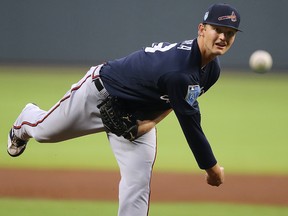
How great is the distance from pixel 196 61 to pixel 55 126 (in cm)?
125

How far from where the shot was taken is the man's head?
4094 millimetres

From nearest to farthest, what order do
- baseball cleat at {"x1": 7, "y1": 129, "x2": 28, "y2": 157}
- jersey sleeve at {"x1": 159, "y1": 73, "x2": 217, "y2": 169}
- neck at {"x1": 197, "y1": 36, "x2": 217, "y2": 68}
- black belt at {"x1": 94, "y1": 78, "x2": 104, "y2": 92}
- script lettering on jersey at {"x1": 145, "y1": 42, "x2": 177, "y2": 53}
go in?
1. jersey sleeve at {"x1": 159, "y1": 73, "x2": 217, "y2": 169}
2. neck at {"x1": 197, "y1": 36, "x2": 217, "y2": 68}
3. script lettering on jersey at {"x1": 145, "y1": 42, "x2": 177, "y2": 53}
4. black belt at {"x1": 94, "y1": 78, "x2": 104, "y2": 92}
5. baseball cleat at {"x1": 7, "y1": 129, "x2": 28, "y2": 157}

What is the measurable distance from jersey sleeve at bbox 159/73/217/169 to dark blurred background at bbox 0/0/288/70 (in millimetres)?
12195

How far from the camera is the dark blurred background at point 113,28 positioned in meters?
16.1

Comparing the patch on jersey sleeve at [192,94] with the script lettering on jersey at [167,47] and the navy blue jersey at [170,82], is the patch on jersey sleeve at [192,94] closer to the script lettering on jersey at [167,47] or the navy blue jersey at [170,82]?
the navy blue jersey at [170,82]

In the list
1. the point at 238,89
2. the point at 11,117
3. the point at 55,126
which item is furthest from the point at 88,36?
the point at 55,126

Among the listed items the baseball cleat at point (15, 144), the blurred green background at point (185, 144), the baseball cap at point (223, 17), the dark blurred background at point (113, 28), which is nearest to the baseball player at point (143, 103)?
the baseball cap at point (223, 17)

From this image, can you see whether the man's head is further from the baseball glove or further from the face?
the baseball glove

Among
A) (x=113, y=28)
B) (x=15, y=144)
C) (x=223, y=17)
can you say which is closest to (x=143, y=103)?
(x=223, y=17)

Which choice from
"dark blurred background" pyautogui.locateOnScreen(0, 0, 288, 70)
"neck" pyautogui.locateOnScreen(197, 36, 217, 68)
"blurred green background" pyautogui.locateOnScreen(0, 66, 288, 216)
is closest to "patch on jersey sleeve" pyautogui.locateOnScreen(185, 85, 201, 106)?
"neck" pyautogui.locateOnScreen(197, 36, 217, 68)

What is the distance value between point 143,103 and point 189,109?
1.61 feet

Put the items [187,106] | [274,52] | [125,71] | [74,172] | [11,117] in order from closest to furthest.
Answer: [187,106]
[125,71]
[74,172]
[11,117]
[274,52]

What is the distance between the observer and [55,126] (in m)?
4.78

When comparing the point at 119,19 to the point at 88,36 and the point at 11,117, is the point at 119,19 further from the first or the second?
the point at 11,117
